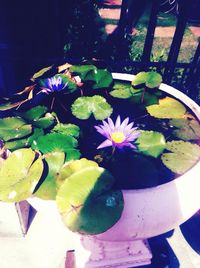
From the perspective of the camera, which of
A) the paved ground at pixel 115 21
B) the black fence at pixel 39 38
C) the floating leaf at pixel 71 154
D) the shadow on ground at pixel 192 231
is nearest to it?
the floating leaf at pixel 71 154

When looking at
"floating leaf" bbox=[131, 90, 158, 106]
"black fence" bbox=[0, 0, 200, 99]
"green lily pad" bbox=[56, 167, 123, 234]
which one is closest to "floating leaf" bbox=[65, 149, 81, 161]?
"green lily pad" bbox=[56, 167, 123, 234]

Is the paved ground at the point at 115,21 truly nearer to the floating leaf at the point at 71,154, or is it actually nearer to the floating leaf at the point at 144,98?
the floating leaf at the point at 144,98

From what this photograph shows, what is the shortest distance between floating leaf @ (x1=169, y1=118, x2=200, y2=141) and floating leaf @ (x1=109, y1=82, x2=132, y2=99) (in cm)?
24

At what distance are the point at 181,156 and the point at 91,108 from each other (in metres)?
0.40

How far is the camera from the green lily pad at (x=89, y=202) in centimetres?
78

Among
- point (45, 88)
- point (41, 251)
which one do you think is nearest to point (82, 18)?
point (45, 88)

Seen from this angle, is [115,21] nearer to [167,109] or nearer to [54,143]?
[167,109]

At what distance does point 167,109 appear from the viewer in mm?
1210

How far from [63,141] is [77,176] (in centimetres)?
20

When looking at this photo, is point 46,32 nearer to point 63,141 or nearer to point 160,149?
point 63,141

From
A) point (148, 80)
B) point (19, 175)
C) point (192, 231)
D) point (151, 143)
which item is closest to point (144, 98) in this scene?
point (148, 80)

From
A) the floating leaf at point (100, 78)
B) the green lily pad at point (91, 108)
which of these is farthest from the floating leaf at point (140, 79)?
the green lily pad at point (91, 108)

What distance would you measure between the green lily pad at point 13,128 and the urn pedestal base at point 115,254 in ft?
1.79

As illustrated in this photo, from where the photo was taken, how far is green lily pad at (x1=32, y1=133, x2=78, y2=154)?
3.20 ft
